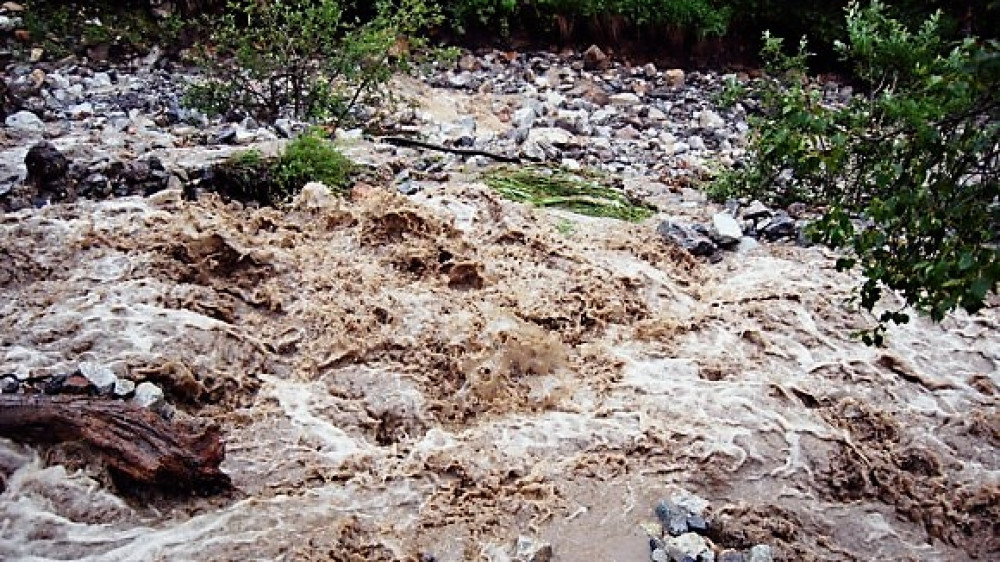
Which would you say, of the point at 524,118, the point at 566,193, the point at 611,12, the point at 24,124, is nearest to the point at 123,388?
the point at 566,193

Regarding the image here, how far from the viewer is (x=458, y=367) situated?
4.44 m

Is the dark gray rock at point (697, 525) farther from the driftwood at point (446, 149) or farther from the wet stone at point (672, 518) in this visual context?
the driftwood at point (446, 149)

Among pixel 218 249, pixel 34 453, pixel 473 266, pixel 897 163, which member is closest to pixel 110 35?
pixel 218 249

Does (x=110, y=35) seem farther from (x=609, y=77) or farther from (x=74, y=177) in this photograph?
(x=609, y=77)

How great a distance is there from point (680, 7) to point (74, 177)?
5.74m

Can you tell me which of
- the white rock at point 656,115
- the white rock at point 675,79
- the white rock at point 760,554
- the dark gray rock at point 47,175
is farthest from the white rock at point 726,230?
the dark gray rock at point 47,175

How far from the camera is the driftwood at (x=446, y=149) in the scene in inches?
259

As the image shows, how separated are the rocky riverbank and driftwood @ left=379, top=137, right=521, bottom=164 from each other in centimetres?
8

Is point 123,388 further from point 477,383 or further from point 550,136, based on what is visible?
point 550,136

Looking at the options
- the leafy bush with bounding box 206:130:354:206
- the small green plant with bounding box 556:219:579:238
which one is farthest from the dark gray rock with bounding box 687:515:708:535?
the leafy bush with bounding box 206:130:354:206

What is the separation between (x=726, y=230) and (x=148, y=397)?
11.1 feet

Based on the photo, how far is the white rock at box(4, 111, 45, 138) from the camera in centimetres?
616

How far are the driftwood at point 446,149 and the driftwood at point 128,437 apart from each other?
11.3 feet

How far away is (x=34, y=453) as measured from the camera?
3.43 meters
